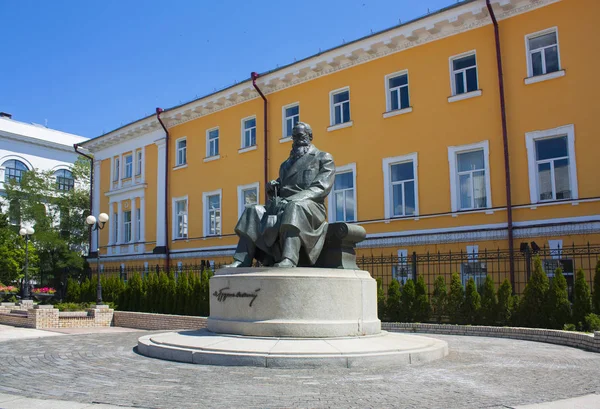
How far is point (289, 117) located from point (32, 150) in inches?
1113

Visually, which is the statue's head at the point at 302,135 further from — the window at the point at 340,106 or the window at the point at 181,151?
the window at the point at 181,151

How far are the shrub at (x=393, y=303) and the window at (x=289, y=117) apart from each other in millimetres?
10265

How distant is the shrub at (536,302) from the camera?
38.6ft

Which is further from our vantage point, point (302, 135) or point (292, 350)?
point (302, 135)

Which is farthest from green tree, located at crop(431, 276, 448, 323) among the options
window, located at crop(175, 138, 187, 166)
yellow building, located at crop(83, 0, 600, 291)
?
window, located at crop(175, 138, 187, 166)

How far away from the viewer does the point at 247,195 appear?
24.5 metres

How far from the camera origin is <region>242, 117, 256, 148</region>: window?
24462mm

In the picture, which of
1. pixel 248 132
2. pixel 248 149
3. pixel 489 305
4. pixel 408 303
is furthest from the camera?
pixel 248 132

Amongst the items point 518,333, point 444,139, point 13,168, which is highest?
point 13,168

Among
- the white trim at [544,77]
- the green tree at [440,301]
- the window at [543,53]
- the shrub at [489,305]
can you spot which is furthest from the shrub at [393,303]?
the window at [543,53]

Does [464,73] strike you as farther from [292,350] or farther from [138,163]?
[138,163]

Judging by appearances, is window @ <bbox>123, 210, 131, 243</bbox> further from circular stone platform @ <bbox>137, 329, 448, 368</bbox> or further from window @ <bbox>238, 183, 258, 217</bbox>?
circular stone platform @ <bbox>137, 329, 448, 368</bbox>

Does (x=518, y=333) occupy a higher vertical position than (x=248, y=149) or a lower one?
lower
